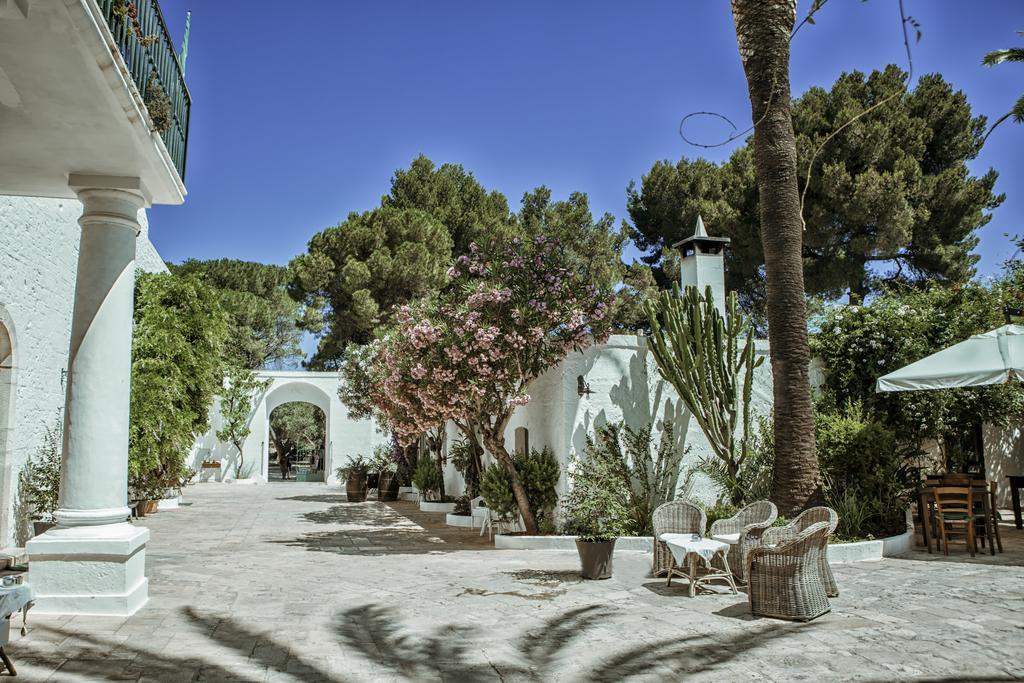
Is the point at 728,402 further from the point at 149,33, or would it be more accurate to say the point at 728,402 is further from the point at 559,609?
the point at 149,33

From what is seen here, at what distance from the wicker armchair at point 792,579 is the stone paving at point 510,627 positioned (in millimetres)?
144

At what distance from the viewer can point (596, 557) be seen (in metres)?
8.05

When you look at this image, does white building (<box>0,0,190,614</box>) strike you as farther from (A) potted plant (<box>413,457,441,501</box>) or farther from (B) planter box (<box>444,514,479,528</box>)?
(A) potted plant (<box>413,457,441,501</box>)

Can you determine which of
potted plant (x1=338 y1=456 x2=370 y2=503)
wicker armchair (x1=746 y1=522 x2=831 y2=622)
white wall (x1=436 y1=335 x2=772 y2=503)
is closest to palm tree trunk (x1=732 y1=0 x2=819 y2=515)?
white wall (x1=436 y1=335 x2=772 y2=503)

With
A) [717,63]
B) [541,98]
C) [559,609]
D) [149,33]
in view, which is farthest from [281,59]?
[559,609]

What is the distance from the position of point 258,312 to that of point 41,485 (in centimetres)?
2507

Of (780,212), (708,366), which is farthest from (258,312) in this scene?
(780,212)

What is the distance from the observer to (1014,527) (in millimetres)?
11445

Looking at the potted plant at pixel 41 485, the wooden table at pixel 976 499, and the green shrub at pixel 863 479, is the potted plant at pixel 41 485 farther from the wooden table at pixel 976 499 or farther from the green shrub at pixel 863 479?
the wooden table at pixel 976 499

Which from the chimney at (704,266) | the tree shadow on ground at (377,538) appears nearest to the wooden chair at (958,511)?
the chimney at (704,266)

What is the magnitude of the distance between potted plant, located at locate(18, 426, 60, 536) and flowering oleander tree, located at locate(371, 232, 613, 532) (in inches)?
190

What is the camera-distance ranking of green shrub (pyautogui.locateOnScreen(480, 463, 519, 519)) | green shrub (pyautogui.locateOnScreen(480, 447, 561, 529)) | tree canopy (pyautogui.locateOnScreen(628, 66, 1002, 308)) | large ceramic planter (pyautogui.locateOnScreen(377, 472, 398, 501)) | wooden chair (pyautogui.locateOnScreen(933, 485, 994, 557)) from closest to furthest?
wooden chair (pyautogui.locateOnScreen(933, 485, 994, 557)) < green shrub (pyautogui.locateOnScreen(480, 447, 561, 529)) < green shrub (pyautogui.locateOnScreen(480, 463, 519, 519)) < tree canopy (pyautogui.locateOnScreen(628, 66, 1002, 308)) < large ceramic planter (pyautogui.locateOnScreen(377, 472, 398, 501))

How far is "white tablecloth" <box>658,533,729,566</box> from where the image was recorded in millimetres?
7055

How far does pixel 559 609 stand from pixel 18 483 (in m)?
6.99
